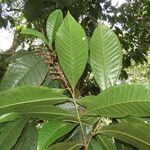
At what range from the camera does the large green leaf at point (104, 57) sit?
944 millimetres

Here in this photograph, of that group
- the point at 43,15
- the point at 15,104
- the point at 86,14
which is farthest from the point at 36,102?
the point at 86,14

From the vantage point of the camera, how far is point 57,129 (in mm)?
1030

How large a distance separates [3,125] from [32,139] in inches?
4.3

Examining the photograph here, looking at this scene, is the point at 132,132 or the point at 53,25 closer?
the point at 132,132

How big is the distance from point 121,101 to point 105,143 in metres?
0.30

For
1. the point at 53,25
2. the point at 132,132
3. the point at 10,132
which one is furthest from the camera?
the point at 53,25

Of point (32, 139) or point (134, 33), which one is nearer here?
point (32, 139)

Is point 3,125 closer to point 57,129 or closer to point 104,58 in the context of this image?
point 57,129

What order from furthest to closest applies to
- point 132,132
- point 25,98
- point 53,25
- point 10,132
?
point 53,25 → point 10,132 → point 132,132 → point 25,98

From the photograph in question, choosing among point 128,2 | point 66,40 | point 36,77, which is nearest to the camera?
point 66,40

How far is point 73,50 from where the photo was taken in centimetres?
89

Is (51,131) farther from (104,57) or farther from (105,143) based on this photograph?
(104,57)

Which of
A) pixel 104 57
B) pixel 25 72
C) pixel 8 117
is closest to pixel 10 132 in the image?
→ pixel 8 117

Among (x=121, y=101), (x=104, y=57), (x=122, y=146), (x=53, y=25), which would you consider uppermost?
(x=53, y=25)
